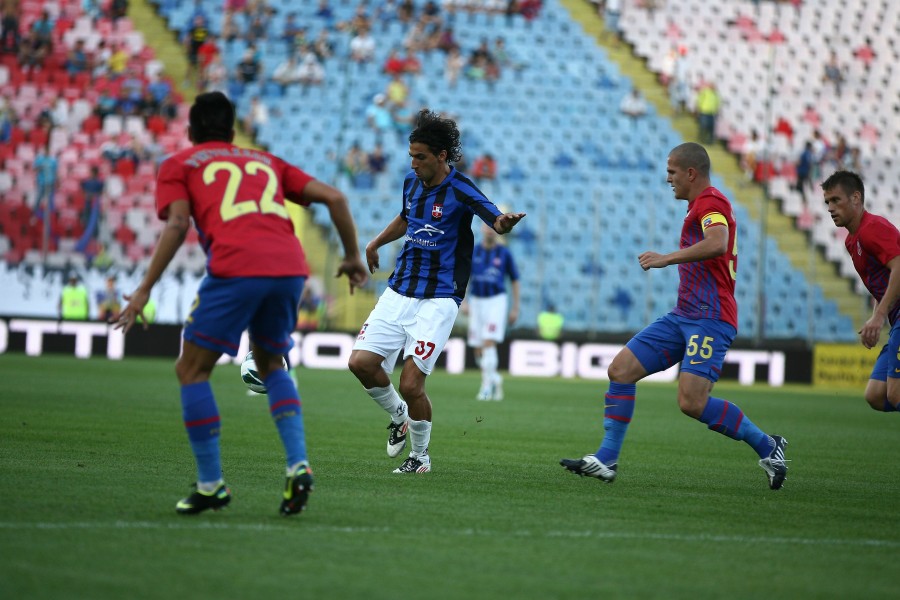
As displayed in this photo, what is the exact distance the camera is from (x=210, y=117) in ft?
20.3

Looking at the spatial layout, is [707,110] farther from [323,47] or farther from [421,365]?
[421,365]

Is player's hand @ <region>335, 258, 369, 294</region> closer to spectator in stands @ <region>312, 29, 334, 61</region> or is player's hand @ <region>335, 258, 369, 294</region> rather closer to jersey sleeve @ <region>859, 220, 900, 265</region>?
jersey sleeve @ <region>859, 220, 900, 265</region>

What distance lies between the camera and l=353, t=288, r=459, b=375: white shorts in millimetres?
8484

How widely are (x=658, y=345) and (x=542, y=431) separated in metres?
4.29

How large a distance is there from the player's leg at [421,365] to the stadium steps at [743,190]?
18098mm

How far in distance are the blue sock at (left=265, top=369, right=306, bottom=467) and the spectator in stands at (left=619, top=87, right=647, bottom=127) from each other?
25.5 m

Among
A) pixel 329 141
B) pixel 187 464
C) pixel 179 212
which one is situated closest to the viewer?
pixel 179 212

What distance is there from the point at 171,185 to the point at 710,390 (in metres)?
3.85

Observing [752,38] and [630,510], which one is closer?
[630,510]

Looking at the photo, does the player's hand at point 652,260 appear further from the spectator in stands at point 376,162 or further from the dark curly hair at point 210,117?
the spectator in stands at point 376,162

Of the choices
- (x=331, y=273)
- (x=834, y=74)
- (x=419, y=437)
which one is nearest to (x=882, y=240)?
(x=419, y=437)

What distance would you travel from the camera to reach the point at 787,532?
20.6 feet

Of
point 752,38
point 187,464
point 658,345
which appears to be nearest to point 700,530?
point 658,345

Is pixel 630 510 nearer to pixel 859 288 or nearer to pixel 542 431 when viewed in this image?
pixel 542 431
